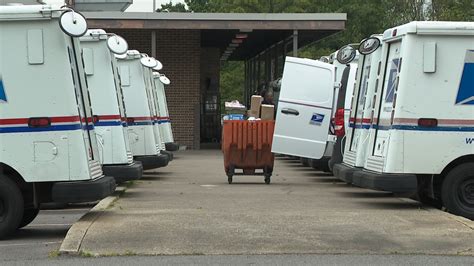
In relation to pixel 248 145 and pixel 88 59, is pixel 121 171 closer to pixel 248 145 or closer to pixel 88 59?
pixel 88 59

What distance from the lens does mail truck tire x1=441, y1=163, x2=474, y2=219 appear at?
419 inches

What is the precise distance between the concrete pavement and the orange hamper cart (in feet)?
3.64

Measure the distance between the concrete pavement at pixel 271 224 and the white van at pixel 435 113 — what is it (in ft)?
1.59

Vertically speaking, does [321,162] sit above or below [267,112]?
below

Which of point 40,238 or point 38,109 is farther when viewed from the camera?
point 40,238

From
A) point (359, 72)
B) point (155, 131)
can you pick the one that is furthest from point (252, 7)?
point (359, 72)

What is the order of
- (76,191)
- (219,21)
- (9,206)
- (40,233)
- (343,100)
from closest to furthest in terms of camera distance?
1. (9,206)
2. (76,191)
3. (40,233)
4. (343,100)
5. (219,21)

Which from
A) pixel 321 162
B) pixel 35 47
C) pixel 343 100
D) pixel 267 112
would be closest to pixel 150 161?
pixel 267 112

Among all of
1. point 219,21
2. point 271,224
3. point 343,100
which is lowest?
point 271,224

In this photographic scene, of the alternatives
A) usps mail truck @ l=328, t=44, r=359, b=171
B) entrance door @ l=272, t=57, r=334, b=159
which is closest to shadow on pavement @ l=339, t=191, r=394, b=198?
usps mail truck @ l=328, t=44, r=359, b=171

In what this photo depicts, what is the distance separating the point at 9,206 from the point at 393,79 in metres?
5.75

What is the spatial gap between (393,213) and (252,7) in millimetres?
43854

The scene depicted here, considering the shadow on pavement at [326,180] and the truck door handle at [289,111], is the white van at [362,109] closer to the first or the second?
the truck door handle at [289,111]

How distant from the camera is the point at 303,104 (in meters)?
14.5
